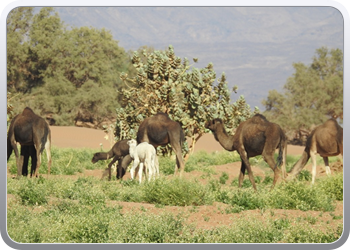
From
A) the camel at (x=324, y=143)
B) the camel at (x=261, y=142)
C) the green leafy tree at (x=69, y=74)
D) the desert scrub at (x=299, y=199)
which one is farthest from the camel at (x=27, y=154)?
the green leafy tree at (x=69, y=74)

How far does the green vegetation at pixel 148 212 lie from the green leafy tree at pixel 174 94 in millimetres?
8200

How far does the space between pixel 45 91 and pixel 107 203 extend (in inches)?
1371

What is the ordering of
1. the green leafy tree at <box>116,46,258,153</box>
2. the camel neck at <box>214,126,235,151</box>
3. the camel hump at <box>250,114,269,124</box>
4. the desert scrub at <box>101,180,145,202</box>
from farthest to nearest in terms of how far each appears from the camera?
the green leafy tree at <box>116,46,258,153</box>, the camel neck at <box>214,126,235,151</box>, the camel hump at <box>250,114,269,124</box>, the desert scrub at <box>101,180,145,202</box>

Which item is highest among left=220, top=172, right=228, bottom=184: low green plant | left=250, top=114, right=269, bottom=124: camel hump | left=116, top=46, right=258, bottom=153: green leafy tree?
left=116, top=46, right=258, bottom=153: green leafy tree

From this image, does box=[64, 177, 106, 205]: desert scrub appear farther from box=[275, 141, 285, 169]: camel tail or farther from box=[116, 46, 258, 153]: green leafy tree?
box=[116, 46, 258, 153]: green leafy tree

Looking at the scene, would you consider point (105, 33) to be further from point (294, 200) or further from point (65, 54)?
point (294, 200)

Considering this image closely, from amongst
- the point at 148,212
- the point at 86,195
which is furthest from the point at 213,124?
the point at 148,212

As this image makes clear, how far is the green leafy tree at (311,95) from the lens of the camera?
47.8 meters

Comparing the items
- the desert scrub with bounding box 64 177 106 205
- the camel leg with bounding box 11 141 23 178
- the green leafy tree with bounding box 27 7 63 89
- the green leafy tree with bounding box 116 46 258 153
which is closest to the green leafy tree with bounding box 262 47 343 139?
the green leafy tree with bounding box 27 7 63 89

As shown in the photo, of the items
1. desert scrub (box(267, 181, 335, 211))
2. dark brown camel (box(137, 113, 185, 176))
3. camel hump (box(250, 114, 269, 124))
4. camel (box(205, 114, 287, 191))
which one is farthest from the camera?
dark brown camel (box(137, 113, 185, 176))

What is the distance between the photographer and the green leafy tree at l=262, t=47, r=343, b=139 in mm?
47750

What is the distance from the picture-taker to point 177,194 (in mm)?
12148

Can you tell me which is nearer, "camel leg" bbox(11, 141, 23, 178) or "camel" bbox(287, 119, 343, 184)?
"camel leg" bbox(11, 141, 23, 178)

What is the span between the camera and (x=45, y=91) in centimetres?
4553
